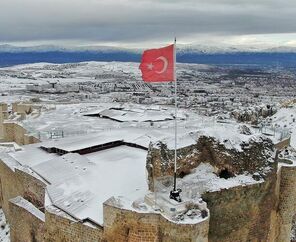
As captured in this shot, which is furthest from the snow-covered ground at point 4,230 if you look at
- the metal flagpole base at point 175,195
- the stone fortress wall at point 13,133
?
the metal flagpole base at point 175,195

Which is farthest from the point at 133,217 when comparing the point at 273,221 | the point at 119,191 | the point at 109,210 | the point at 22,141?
the point at 22,141

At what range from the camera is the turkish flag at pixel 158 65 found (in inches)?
634

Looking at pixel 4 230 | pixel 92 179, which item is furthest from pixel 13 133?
pixel 92 179

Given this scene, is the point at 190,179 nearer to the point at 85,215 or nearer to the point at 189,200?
the point at 189,200

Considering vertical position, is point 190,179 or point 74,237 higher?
point 190,179

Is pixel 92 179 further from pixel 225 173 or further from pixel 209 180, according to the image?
pixel 225 173

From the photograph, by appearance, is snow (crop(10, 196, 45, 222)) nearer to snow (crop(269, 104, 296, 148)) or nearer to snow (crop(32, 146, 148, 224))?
snow (crop(32, 146, 148, 224))

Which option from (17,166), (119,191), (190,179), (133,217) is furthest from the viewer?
(17,166)

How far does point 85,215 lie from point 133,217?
2928 mm

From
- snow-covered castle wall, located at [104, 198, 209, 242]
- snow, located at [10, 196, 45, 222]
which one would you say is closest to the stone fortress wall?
snow, located at [10, 196, 45, 222]

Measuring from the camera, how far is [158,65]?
A: 53.9 ft

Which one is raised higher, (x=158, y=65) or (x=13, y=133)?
(x=158, y=65)

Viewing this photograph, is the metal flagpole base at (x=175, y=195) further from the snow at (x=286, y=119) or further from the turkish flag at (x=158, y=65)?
the snow at (x=286, y=119)

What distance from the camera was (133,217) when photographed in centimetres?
1543
